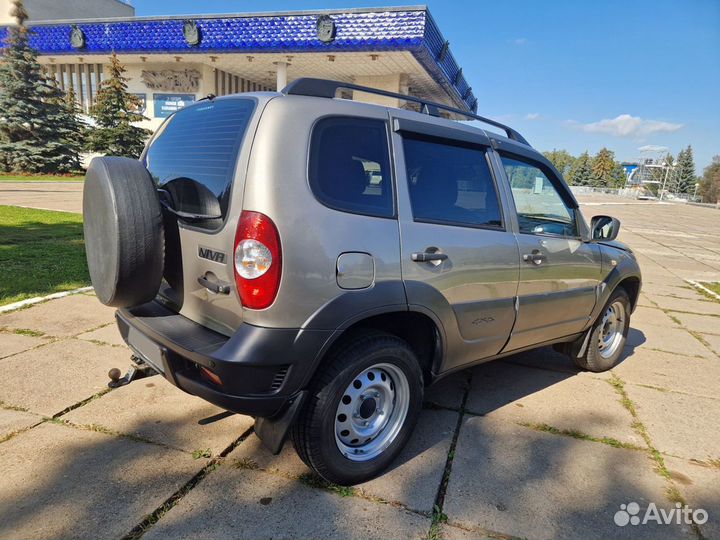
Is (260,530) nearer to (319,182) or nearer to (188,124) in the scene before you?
(319,182)

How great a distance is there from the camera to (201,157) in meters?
2.48

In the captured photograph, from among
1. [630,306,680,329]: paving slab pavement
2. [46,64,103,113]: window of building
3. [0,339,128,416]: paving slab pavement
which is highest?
[46,64,103,113]: window of building

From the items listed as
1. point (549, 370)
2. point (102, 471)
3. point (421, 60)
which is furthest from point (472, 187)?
point (421, 60)

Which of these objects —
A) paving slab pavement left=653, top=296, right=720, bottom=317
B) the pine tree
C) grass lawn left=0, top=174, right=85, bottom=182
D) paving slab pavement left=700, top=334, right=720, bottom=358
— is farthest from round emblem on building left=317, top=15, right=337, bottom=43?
paving slab pavement left=700, top=334, right=720, bottom=358

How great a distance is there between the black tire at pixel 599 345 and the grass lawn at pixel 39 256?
5.71 metres

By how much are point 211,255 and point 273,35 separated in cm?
2506

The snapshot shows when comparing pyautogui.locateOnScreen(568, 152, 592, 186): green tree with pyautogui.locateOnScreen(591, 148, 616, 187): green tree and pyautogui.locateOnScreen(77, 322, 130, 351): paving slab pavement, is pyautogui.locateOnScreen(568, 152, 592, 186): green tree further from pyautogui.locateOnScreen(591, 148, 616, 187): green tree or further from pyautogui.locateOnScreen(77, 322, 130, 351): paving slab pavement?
pyautogui.locateOnScreen(77, 322, 130, 351): paving slab pavement

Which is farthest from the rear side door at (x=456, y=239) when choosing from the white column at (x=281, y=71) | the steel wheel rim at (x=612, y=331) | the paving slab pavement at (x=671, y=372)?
the white column at (x=281, y=71)

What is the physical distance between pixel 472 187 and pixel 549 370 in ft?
7.29

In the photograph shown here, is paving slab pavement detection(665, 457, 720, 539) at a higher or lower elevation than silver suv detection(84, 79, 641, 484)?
lower

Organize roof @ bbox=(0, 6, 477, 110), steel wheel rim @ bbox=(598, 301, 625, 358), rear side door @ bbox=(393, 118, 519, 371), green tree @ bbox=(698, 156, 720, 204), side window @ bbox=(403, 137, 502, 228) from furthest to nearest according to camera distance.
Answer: green tree @ bbox=(698, 156, 720, 204), roof @ bbox=(0, 6, 477, 110), steel wheel rim @ bbox=(598, 301, 625, 358), side window @ bbox=(403, 137, 502, 228), rear side door @ bbox=(393, 118, 519, 371)

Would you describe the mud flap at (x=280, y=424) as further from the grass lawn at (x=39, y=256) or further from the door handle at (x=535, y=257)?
the grass lawn at (x=39, y=256)

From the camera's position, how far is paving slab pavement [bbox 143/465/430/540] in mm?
2074

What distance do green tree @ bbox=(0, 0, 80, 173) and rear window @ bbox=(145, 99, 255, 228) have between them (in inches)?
1050
